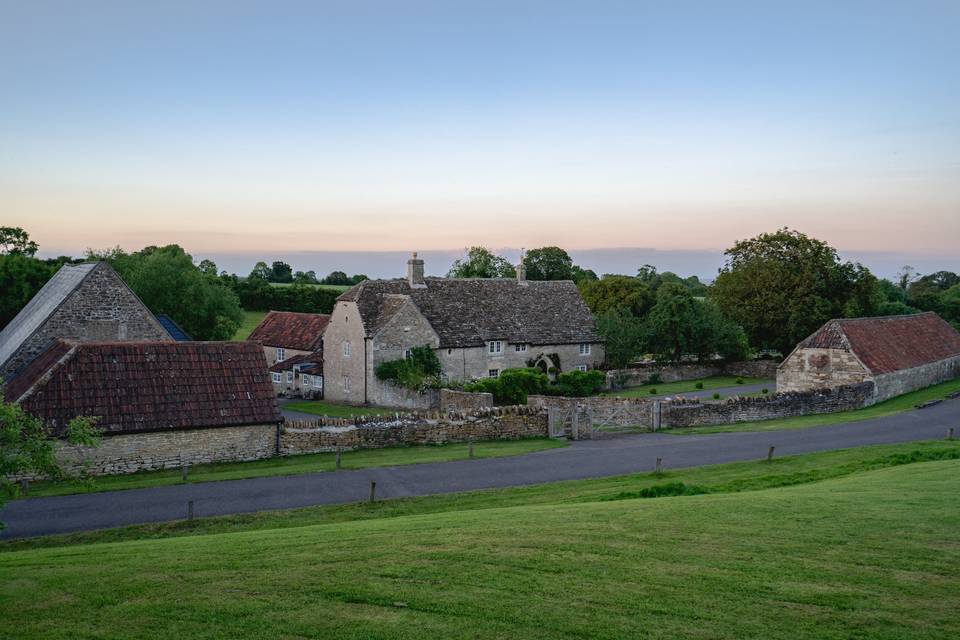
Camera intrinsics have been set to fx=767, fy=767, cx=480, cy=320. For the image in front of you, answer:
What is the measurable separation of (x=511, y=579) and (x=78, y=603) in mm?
5869

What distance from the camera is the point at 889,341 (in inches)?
1938

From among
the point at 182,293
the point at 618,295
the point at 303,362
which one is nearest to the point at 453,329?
the point at 303,362

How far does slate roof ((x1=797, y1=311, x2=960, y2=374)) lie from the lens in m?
45.5

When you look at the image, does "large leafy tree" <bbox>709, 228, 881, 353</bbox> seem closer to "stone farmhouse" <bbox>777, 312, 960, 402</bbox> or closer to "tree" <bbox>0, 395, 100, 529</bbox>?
"stone farmhouse" <bbox>777, 312, 960, 402</bbox>

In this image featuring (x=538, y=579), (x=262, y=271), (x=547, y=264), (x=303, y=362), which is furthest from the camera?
(x=262, y=271)

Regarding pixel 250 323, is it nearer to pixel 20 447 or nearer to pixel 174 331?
pixel 174 331

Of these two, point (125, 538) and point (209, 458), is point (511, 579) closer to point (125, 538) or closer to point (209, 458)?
point (125, 538)

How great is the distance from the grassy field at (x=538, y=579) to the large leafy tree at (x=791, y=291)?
51.7 m

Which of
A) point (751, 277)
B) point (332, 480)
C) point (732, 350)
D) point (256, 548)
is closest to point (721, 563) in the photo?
point (256, 548)

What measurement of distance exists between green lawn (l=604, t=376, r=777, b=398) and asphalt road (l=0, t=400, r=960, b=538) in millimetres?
16959

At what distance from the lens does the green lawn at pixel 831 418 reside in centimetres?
3594

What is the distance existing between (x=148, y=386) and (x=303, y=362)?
26.3m

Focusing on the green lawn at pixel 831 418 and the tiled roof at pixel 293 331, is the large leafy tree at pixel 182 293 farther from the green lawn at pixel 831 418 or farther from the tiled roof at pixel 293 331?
the green lawn at pixel 831 418

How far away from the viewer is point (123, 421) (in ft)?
90.0
